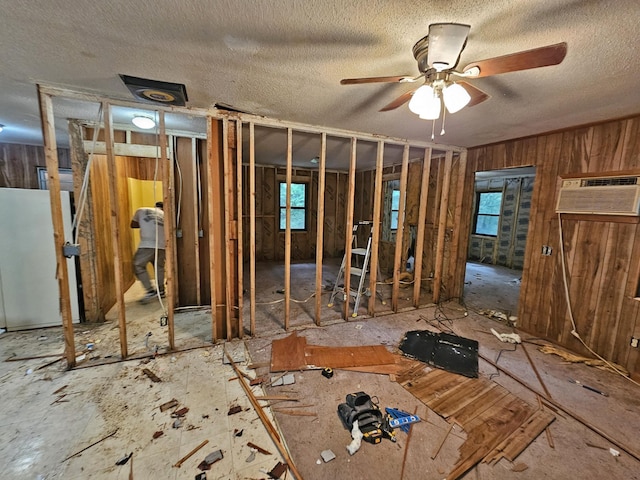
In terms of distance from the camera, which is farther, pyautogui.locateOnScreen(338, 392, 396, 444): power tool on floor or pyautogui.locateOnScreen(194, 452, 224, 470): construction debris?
pyautogui.locateOnScreen(338, 392, 396, 444): power tool on floor

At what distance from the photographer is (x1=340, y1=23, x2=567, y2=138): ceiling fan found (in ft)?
3.91

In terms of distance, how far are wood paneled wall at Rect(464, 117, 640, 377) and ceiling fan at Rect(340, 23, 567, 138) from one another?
212 cm

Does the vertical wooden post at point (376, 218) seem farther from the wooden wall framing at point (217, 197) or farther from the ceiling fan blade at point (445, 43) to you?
the ceiling fan blade at point (445, 43)

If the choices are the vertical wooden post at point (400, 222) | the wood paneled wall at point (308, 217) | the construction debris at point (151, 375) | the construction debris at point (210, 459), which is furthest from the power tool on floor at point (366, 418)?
the wood paneled wall at point (308, 217)

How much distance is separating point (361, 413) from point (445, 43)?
2349mm

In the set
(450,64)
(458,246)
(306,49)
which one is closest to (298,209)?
(458,246)

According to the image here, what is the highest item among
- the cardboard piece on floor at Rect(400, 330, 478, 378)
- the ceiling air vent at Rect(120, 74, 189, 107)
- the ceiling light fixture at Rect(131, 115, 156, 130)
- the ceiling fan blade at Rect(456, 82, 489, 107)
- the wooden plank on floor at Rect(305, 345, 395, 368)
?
the ceiling air vent at Rect(120, 74, 189, 107)

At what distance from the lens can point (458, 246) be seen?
423 cm

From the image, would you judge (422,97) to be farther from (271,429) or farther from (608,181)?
(608,181)

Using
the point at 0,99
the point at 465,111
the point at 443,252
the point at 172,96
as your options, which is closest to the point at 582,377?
the point at 443,252

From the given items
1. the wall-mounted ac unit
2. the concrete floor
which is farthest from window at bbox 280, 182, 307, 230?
the wall-mounted ac unit

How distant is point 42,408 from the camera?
1.92 m

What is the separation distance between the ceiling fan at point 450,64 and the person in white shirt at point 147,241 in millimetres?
3318

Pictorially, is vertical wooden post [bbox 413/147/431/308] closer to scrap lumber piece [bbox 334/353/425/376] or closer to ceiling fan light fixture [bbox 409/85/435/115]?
scrap lumber piece [bbox 334/353/425/376]
